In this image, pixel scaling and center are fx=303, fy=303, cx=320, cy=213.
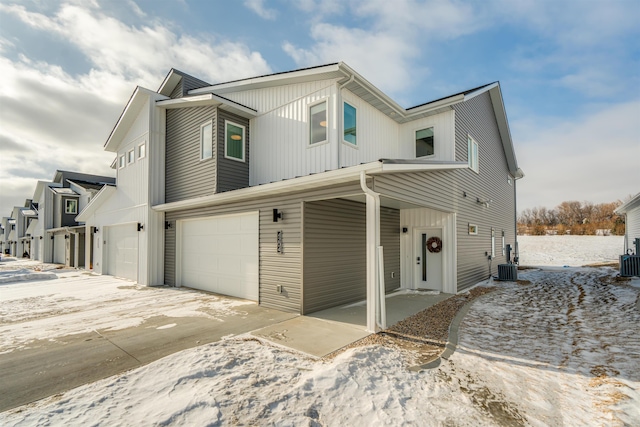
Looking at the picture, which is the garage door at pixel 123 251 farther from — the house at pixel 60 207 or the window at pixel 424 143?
the window at pixel 424 143

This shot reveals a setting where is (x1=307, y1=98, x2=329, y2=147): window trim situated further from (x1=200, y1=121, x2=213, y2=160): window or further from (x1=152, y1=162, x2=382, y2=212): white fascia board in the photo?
(x1=200, y1=121, x2=213, y2=160): window

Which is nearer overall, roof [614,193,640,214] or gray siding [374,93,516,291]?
gray siding [374,93,516,291]

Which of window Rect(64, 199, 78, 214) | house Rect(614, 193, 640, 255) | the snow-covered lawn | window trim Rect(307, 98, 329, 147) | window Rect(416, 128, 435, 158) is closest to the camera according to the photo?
the snow-covered lawn

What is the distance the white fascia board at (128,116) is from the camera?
432 inches

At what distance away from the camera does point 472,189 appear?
10.6 m

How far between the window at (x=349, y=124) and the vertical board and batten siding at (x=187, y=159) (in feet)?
13.5

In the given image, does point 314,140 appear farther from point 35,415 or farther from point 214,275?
point 35,415

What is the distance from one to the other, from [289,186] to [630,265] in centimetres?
1366

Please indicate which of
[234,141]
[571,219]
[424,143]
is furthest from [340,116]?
[571,219]

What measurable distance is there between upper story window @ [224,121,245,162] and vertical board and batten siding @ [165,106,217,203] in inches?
15.5

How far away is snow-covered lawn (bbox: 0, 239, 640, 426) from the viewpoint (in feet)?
9.23

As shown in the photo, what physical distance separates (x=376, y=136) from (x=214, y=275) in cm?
636

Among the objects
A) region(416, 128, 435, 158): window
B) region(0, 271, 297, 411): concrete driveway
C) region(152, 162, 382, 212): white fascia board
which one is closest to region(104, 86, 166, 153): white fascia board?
region(152, 162, 382, 212): white fascia board

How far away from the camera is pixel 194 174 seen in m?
9.91
